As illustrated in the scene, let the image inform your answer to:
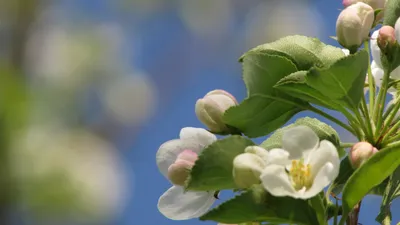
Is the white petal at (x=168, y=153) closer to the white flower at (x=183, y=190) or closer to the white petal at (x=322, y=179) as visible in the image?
the white flower at (x=183, y=190)

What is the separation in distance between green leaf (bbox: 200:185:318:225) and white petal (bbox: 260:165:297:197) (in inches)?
0.8

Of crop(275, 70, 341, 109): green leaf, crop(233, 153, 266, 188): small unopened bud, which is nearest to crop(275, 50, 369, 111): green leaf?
crop(275, 70, 341, 109): green leaf

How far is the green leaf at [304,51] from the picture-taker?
0.88m

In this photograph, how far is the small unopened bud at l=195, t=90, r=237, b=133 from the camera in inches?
34.7

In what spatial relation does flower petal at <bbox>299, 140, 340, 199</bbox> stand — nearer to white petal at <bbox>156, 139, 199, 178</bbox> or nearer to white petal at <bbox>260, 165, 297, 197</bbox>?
white petal at <bbox>260, 165, 297, 197</bbox>

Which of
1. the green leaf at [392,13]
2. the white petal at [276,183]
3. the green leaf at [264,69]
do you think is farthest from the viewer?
the green leaf at [392,13]

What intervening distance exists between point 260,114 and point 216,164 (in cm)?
12

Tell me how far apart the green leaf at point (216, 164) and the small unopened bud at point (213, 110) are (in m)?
0.11

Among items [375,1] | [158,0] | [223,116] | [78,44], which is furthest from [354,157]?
[158,0]

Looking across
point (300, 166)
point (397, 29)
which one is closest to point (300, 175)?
point (300, 166)

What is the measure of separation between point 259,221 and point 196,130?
6.4 inches

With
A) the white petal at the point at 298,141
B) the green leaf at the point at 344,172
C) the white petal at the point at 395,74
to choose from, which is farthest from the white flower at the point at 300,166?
the white petal at the point at 395,74

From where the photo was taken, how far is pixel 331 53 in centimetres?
90

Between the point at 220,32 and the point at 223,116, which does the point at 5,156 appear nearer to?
the point at 223,116
